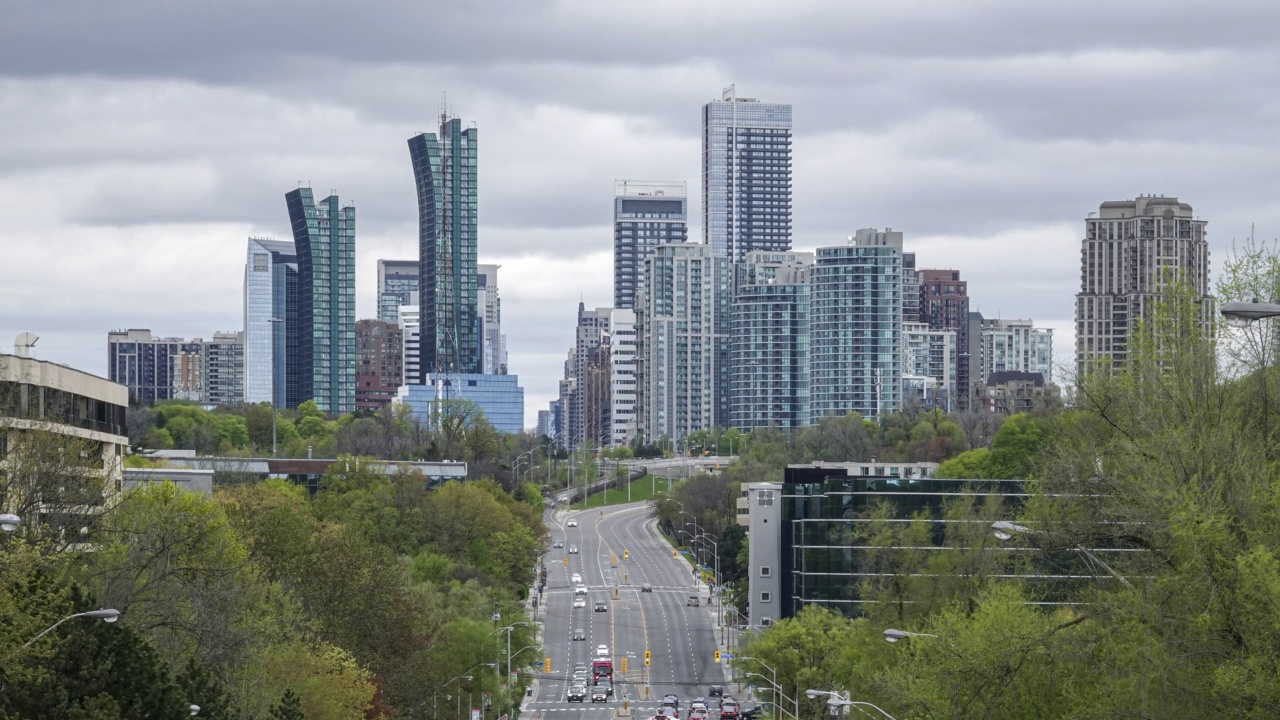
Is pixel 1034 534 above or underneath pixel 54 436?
underneath

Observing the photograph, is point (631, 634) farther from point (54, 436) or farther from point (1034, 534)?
point (1034, 534)

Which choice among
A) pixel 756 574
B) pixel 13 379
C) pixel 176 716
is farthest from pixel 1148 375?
pixel 756 574

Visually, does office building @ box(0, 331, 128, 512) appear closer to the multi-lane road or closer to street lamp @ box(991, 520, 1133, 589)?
street lamp @ box(991, 520, 1133, 589)

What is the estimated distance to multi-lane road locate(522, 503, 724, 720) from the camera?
121 m

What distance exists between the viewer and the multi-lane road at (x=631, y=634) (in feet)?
397

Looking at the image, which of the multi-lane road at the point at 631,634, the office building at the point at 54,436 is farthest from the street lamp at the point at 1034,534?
the multi-lane road at the point at 631,634

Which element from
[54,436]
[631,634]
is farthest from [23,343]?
[631,634]

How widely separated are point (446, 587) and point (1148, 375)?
262 ft

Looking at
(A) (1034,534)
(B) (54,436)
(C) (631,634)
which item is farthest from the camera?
(C) (631,634)

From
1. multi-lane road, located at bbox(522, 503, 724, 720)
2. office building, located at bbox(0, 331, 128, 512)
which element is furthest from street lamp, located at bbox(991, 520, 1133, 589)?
multi-lane road, located at bbox(522, 503, 724, 720)

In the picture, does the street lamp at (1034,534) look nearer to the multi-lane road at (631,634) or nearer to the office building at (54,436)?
the office building at (54,436)

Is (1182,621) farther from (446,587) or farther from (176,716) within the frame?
(446,587)

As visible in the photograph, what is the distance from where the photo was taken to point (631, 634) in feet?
496

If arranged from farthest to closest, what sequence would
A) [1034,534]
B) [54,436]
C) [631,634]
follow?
[631,634]
[54,436]
[1034,534]
